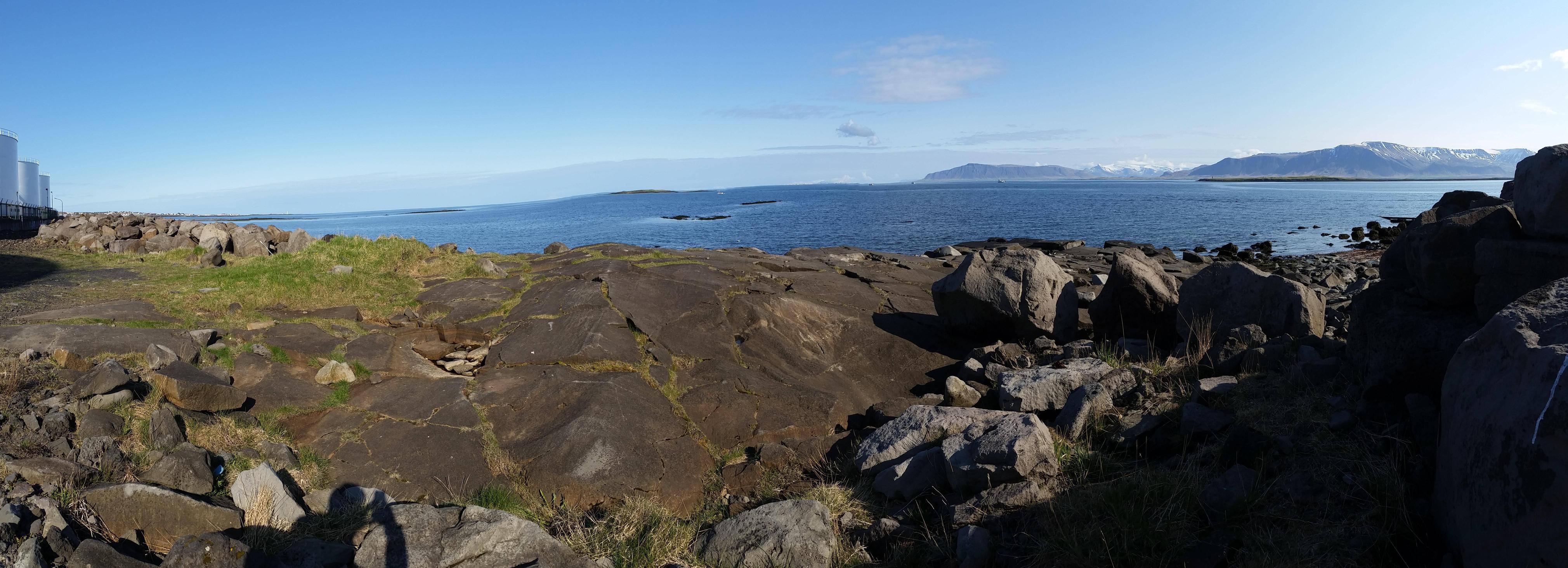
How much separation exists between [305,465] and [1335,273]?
27.5 meters

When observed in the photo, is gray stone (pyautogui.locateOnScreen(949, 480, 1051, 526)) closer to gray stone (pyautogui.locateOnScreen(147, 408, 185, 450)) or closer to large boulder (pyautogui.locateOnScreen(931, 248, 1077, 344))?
large boulder (pyautogui.locateOnScreen(931, 248, 1077, 344))

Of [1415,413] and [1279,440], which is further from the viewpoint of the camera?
[1279,440]

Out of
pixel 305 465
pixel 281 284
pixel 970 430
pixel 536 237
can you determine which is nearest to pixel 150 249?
pixel 281 284

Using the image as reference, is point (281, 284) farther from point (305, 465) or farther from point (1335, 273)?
point (1335, 273)

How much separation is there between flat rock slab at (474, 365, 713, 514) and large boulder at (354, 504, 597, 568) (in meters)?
1.50

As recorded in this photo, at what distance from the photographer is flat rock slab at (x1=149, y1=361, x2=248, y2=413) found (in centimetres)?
698

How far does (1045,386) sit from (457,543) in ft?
19.6

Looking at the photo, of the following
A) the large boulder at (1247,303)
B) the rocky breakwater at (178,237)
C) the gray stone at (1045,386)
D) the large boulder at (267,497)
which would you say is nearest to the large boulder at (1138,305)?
the large boulder at (1247,303)

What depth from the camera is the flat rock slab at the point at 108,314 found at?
934 centimetres

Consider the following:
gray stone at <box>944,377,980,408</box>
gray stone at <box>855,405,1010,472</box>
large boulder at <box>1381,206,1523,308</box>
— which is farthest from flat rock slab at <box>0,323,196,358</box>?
large boulder at <box>1381,206,1523,308</box>

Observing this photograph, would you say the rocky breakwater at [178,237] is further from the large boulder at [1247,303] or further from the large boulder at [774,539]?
the large boulder at [1247,303]

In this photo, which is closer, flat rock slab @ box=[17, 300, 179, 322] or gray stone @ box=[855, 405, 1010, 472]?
gray stone @ box=[855, 405, 1010, 472]

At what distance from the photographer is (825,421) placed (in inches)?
340

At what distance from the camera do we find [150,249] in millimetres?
21922
